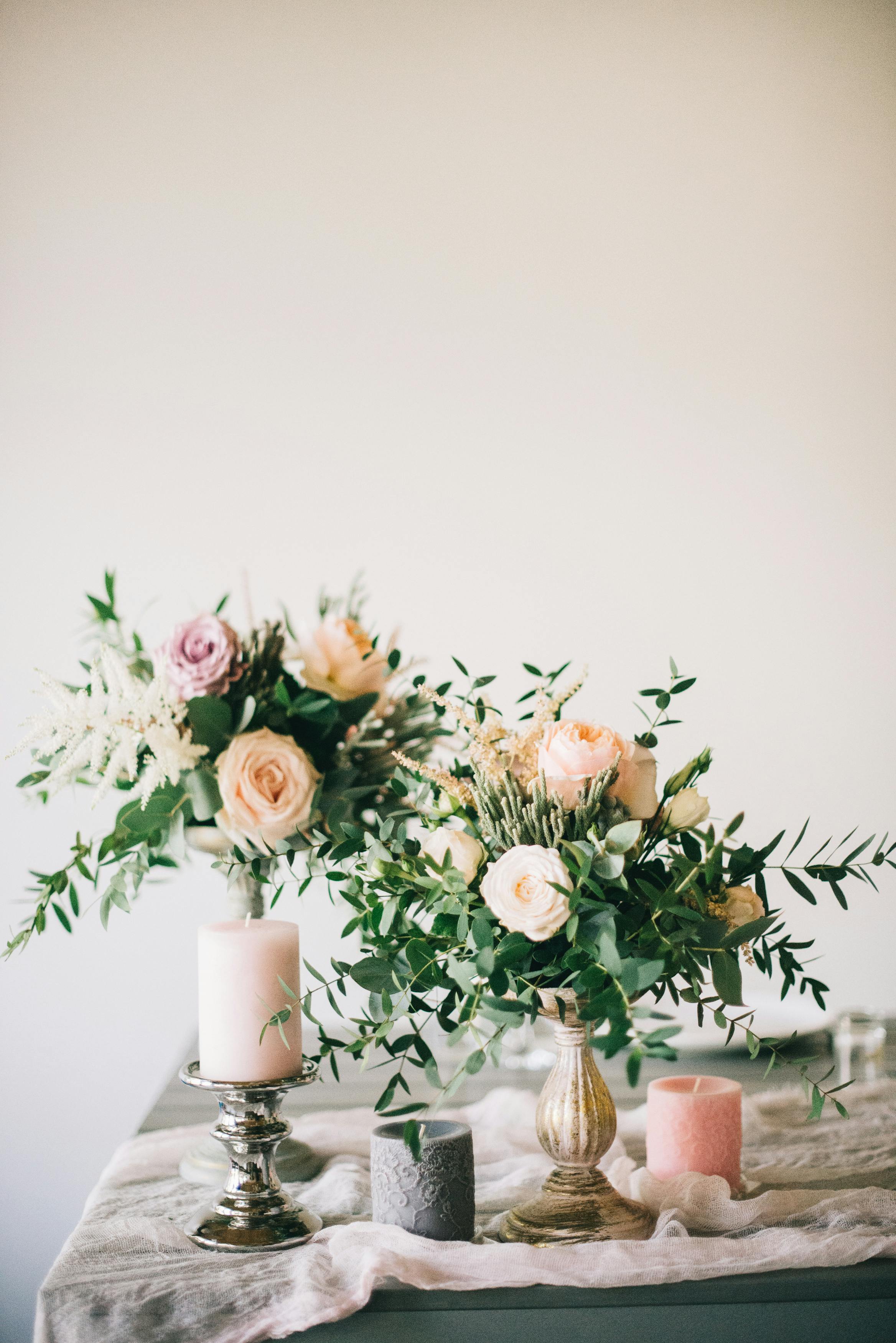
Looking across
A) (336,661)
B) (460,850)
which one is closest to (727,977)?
(460,850)

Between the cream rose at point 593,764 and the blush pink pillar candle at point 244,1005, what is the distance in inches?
8.9

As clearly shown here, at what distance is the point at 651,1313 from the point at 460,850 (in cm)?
31

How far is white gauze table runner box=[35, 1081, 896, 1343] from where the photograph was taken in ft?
2.30

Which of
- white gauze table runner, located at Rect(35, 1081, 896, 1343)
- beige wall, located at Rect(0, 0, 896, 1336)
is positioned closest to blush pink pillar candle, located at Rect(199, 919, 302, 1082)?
white gauze table runner, located at Rect(35, 1081, 896, 1343)

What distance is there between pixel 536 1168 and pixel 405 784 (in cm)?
38

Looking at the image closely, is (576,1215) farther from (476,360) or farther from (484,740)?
(476,360)

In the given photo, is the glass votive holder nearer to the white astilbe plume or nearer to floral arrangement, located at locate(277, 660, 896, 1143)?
floral arrangement, located at locate(277, 660, 896, 1143)

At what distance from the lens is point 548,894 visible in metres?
0.69

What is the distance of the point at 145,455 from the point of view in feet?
7.11

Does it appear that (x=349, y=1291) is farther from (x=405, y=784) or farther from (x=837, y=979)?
(x=837, y=979)

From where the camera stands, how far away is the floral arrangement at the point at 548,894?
0.69 meters

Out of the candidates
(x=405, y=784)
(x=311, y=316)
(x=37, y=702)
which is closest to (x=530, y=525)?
(x=311, y=316)

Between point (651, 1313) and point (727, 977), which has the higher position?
point (727, 977)

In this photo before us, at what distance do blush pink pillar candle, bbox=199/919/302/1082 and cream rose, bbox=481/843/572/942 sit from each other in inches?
6.9
